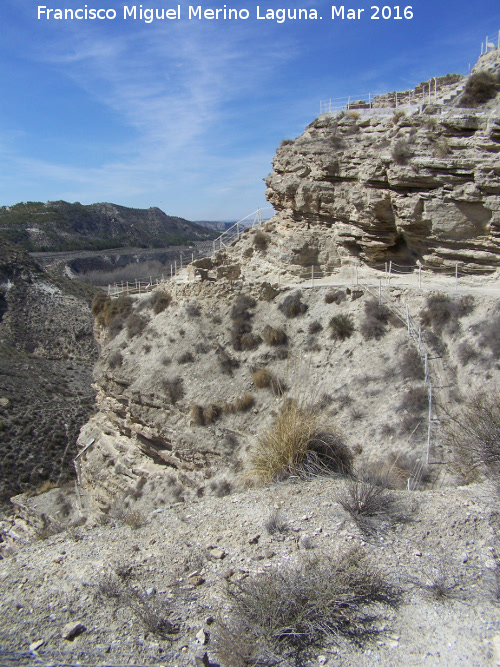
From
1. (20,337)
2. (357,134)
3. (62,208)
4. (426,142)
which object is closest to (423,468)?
(426,142)

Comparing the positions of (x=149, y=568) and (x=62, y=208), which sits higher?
(x=62, y=208)

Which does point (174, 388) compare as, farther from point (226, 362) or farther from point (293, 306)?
point (293, 306)

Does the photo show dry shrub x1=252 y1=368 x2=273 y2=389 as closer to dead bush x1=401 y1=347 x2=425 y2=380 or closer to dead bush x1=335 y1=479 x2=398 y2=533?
dead bush x1=401 y1=347 x2=425 y2=380

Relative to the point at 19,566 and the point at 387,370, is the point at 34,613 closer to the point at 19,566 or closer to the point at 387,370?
the point at 19,566

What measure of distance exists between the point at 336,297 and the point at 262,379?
402 centimetres

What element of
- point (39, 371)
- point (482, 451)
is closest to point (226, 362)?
point (482, 451)

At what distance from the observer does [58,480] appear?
2075 centimetres

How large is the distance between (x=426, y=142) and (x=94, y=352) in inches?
1289

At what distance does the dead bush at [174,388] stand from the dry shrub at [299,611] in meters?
11.3

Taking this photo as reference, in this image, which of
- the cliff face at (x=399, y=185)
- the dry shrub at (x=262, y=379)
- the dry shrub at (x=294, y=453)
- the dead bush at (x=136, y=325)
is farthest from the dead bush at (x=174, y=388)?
the dry shrub at (x=294, y=453)

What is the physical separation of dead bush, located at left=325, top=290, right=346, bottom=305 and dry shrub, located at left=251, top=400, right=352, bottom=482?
9305 millimetres

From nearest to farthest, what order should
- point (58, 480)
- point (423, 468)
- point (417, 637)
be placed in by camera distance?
point (417, 637)
point (423, 468)
point (58, 480)

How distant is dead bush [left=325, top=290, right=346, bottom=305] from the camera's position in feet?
55.2

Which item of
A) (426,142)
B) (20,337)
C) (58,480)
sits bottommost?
(58,480)
